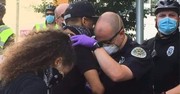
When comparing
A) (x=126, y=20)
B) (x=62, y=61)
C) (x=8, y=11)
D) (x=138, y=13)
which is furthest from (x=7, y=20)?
(x=62, y=61)

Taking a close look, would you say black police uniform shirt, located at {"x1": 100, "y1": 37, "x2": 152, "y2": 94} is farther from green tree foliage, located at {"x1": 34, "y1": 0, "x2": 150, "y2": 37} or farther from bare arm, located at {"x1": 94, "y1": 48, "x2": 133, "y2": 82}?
green tree foliage, located at {"x1": 34, "y1": 0, "x2": 150, "y2": 37}

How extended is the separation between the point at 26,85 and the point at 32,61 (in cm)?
16

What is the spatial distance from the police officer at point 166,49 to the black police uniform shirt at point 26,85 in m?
1.51

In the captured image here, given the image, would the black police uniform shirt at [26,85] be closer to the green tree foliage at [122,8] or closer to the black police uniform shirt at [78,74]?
the black police uniform shirt at [78,74]

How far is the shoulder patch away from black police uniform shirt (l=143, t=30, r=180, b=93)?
1.53 ft

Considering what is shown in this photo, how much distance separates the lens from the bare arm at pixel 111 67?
319 cm

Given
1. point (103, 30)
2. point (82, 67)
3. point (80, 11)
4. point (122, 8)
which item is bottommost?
point (82, 67)

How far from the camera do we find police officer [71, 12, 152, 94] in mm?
3205

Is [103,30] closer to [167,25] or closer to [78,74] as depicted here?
[78,74]

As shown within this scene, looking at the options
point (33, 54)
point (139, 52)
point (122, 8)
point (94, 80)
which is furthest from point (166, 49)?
point (122, 8)

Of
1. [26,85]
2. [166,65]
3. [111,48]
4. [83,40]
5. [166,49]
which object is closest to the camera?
[26,85]

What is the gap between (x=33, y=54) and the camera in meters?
2.43

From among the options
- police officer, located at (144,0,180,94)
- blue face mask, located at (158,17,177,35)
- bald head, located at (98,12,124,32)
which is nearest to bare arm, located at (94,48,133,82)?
bald head, located at (98,12,124,32)

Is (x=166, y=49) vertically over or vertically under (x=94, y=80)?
over
